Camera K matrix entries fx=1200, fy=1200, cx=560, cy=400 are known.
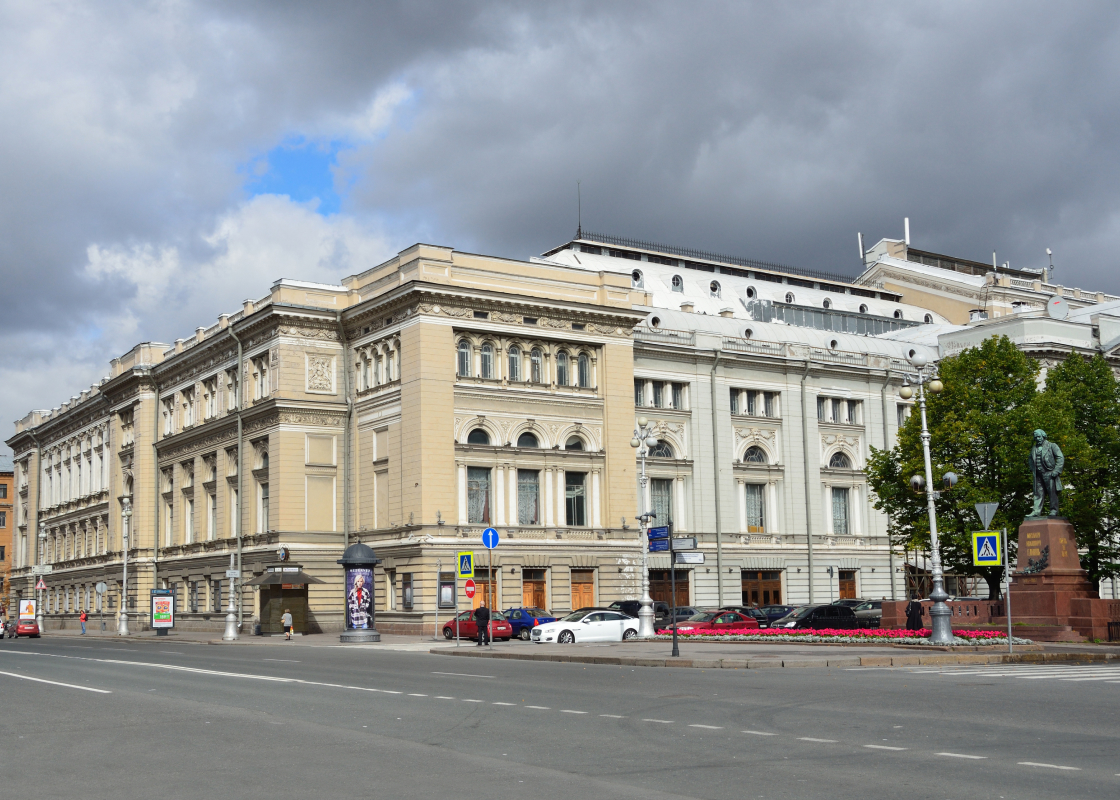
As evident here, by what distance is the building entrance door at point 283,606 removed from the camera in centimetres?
5719

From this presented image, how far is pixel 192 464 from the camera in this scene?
72.5 meters

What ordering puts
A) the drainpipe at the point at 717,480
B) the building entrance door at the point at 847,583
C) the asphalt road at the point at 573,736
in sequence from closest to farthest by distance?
A: the asphalt road at the point at 573,736 → the drainpipe at the point at 717,480 → the building entrance door at the point at 847,583

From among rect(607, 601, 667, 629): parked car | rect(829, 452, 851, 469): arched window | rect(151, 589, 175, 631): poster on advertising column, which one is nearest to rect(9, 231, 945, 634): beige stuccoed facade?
rect(829, 452, 851, 469): arched window

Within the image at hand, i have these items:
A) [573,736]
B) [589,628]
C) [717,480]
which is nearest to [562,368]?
[717,480]

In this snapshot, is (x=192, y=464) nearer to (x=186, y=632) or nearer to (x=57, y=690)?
(x=186, y=632)

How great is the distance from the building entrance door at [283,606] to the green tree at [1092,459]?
1356 inches

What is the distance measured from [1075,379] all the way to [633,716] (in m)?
46.6

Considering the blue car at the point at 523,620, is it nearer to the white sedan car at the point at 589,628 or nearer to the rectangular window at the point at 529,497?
the white sedan car at the point at 589,628

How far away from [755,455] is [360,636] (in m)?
29.4

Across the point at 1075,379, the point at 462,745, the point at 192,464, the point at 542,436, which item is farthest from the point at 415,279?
the point at 462,745

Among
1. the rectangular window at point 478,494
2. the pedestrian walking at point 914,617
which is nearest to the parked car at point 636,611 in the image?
the rectangular window at point 478,494

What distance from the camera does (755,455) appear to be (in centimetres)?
6931

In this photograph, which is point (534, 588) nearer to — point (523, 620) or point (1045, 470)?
point (523, 620)

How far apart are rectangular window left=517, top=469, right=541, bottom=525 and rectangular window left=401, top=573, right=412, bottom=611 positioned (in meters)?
6.20
